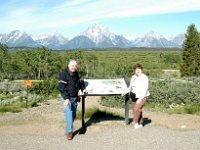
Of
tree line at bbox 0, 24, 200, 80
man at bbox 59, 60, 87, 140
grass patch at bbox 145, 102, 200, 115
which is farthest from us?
tree line at bbox 0, 24, 200, 80

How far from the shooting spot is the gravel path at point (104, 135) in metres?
9.30

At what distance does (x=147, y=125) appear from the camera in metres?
11.9

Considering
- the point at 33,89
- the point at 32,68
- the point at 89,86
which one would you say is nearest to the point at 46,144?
the point at 89,86

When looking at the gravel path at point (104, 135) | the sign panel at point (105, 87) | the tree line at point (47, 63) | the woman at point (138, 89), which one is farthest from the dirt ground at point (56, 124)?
the tree line at point (47, 63)

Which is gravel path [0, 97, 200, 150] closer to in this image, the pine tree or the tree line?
the pine tree

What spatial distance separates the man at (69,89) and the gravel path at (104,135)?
1.48ft

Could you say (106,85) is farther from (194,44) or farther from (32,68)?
(32,68)

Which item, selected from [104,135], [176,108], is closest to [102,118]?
[104,135]

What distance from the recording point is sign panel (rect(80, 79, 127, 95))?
1145cm

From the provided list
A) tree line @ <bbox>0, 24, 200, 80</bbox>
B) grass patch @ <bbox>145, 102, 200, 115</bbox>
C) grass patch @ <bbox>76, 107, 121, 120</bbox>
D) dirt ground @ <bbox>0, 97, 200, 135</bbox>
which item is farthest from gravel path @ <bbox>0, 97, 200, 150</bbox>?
tree line @ <bbox>0, 24, 200, 80</bbox>

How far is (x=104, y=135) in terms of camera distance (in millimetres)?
10445

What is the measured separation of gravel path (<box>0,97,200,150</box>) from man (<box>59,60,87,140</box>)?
1.48ft

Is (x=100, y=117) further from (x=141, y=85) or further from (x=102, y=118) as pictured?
(x=141, y=85)

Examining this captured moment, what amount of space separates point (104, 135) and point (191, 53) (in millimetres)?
36570
